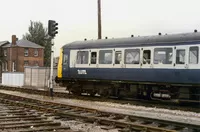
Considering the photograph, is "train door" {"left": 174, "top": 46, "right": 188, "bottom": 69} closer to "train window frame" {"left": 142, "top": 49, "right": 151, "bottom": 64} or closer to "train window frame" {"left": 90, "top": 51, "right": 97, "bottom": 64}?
"train window frame" {"left": 142, "top": 49, "right": 151, "bottom": 64}

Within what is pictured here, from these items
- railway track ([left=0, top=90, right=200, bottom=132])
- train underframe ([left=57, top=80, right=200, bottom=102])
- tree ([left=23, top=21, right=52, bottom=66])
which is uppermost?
tree ([left=23, top=21, right=52, bottom=66])

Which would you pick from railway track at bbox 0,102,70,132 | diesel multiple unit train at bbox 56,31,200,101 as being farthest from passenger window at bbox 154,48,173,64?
railway track at bbox 0,102,70,132

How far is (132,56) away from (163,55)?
1.84 meters

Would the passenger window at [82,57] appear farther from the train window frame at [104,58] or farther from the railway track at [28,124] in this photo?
the railway track at [28,124]

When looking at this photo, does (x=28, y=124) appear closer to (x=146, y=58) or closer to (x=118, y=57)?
(x=146, y=58)

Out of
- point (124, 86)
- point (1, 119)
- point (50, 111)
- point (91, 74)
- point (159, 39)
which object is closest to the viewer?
point (1, 119)

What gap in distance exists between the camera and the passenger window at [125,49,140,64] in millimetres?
17281

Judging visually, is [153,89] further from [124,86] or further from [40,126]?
[40,126]

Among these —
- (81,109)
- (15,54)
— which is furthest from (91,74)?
(15,54)

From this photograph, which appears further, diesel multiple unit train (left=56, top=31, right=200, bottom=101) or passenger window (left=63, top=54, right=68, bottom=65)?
passenger window (left=63, top=54, right=68, bottom=65)

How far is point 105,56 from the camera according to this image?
1878 centimetres

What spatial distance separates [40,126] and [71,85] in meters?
12.4

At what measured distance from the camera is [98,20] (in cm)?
2694

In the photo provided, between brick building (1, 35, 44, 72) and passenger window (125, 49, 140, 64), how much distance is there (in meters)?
46.4
